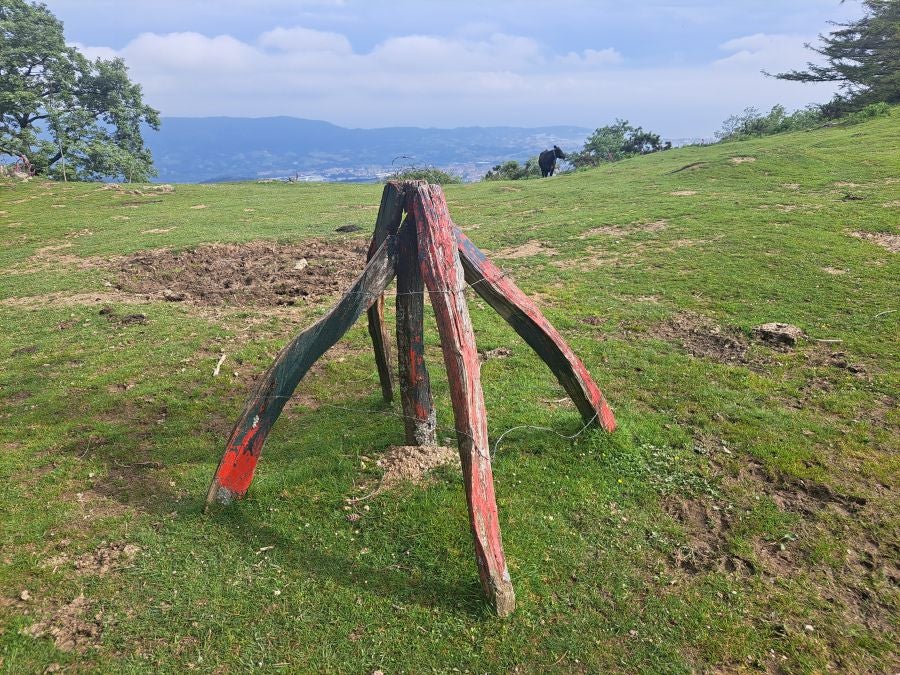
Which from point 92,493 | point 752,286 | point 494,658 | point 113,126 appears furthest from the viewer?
point 113,126

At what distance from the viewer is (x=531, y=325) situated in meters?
4.23

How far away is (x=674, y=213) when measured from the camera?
1344cm

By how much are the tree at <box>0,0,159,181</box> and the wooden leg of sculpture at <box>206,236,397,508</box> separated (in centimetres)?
3255

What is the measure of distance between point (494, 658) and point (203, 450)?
3.68m

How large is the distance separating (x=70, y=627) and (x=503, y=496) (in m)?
3.20

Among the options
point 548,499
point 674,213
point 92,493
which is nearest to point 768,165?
point 674,213

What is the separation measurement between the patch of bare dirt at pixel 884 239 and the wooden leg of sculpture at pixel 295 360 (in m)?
10.5

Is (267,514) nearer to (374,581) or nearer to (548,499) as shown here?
(374,581)

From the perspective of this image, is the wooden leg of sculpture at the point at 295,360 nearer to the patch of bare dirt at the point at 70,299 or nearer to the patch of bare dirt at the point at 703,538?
the patch of bare dirt at the point at 703,538

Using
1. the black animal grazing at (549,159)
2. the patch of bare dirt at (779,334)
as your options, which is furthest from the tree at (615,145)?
the patch of bare dirt at (779,334)

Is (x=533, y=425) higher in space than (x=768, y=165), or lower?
lower

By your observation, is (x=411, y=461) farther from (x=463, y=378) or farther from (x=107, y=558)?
(x=107, y=558)

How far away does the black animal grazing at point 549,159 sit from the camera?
28594mm

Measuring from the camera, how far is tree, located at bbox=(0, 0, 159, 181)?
1149 inches
